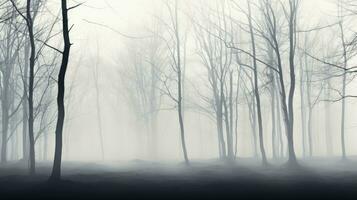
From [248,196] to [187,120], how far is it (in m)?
65.6

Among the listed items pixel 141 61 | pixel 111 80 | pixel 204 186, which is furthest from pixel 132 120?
pixel 204 186

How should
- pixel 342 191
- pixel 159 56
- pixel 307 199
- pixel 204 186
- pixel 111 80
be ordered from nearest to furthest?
1. pixel 307 199
2. pixel 342 191
3. pixel 204 186
4. pixel 159 56
5. pixel 111 80

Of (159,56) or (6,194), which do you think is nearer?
(6,194)

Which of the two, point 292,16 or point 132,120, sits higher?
point 292,16

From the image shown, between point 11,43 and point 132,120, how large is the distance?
3239cm

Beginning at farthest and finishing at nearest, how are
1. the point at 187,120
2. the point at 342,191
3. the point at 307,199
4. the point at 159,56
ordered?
the point at 187,120
the point at 159,56
the point at 342,191
the point at 307,199

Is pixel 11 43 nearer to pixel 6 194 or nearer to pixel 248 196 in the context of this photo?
pixel 6 194

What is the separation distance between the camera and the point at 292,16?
22938 millimetres

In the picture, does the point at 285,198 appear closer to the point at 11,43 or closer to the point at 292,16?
the point at 292,16

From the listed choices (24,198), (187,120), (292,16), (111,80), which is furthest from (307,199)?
(187,120)

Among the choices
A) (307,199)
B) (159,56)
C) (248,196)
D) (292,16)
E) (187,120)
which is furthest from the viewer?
(187,120)

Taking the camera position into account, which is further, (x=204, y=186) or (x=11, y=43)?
(x=11, y=43)

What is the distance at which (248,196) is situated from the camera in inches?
436

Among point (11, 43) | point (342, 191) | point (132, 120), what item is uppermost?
point (11, 43)
